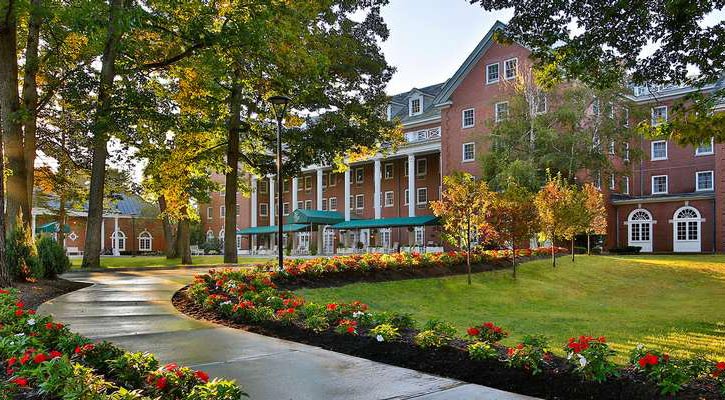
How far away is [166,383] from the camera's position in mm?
4297

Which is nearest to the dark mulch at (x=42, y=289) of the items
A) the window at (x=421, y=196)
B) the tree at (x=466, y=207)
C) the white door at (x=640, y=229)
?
the tree at (x=466, y=207)

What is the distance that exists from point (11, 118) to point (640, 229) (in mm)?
40881

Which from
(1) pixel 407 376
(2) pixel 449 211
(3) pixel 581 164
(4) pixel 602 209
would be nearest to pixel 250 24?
(2) pixel 449 211

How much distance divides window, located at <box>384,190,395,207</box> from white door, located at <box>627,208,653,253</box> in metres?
22.5

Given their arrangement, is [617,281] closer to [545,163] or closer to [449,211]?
[449,211]

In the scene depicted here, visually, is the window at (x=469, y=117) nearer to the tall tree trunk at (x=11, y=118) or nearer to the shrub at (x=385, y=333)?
the tall tree trunk at (x=11, y=118)

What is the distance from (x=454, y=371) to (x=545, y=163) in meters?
29.3

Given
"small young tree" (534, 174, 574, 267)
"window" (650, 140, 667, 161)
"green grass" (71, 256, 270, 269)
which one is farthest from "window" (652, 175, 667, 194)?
"green grass" (71, 256, 270, 269)

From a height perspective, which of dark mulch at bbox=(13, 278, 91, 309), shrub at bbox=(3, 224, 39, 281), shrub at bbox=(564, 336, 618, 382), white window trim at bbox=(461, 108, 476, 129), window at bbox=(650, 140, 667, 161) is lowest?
dark mulch at bbox=(13, 278, 91, 309)

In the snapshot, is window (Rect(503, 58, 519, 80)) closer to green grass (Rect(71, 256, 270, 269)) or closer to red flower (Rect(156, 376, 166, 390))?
green grass (Rect(71, 256, 270, 269))

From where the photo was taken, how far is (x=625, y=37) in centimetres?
1123

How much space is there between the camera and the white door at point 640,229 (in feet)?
137

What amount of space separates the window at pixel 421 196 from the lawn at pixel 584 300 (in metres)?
29.0

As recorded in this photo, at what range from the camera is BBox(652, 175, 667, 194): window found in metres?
43.3
